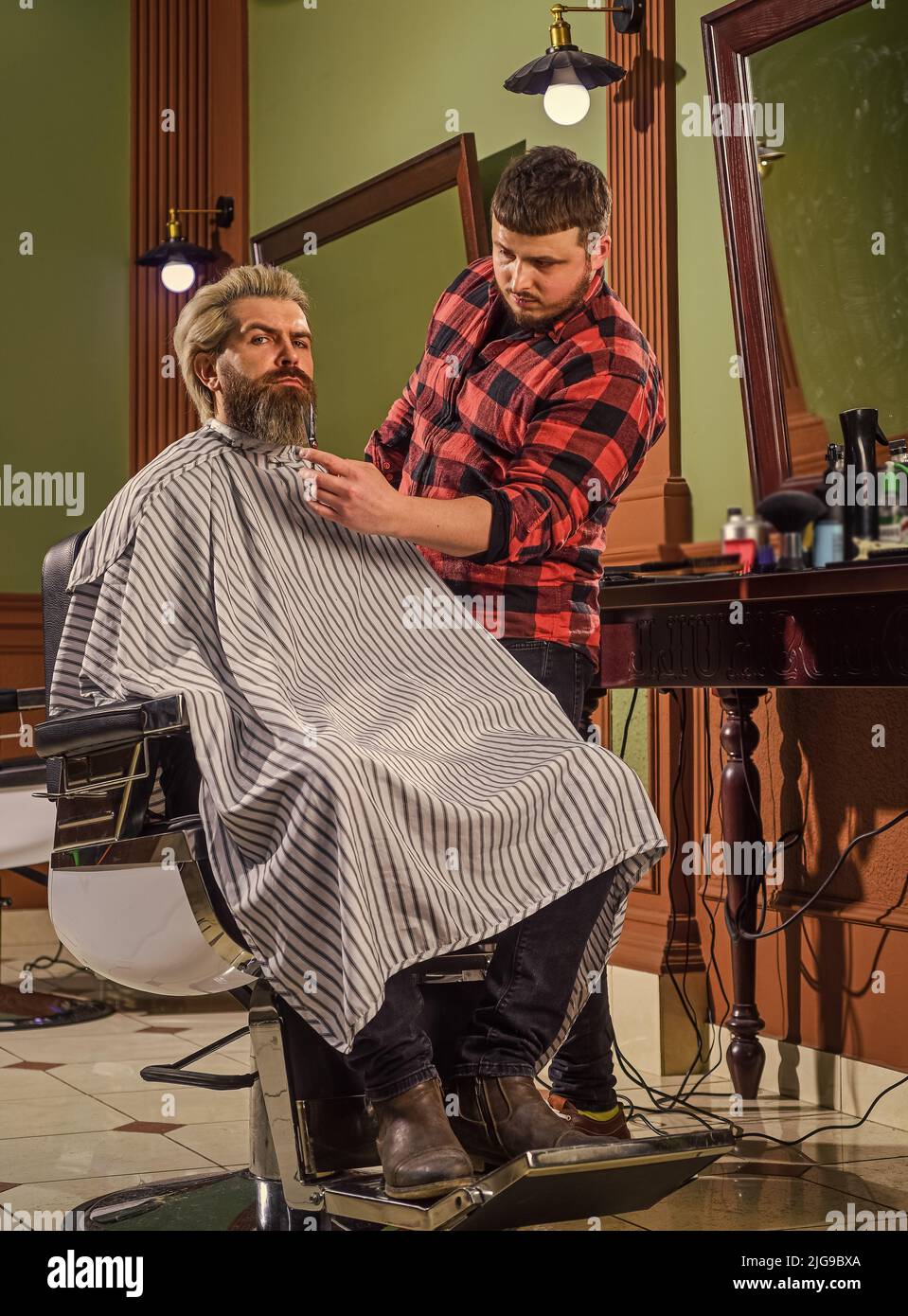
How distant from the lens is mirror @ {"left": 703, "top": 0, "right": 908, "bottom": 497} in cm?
281

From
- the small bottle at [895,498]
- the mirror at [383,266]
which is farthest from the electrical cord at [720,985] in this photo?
the mirror at [383,266]

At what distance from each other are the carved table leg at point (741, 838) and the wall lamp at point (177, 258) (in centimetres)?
287

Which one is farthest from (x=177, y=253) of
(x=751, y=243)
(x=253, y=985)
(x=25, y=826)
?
(x=253, y=985)

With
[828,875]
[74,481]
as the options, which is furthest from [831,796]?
[74,481]

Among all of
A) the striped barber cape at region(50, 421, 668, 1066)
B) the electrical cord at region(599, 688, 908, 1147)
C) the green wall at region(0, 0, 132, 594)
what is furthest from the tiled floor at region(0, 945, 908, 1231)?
the green wall at region(0, 0, 132, 594)

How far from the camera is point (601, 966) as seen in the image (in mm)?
2020

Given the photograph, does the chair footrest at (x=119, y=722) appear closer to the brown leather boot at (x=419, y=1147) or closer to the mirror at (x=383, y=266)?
the brown leather boot at (x=419, y=1147)

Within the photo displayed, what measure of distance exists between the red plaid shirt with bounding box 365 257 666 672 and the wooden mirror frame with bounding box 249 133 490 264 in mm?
1622

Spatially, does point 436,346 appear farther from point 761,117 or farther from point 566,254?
point 761,117

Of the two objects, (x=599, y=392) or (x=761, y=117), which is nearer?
(x=599, y=392)

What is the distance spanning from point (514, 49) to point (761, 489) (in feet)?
4.86

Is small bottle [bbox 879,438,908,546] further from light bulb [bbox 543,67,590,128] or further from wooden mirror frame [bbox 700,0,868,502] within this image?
light bulb [bbox 543,67,590,128]

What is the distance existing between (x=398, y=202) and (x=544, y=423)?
223cm
